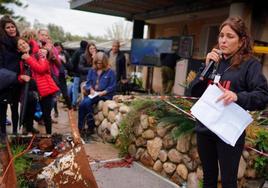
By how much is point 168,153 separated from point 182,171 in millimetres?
283

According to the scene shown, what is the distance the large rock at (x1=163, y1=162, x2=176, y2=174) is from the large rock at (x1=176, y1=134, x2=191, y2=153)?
22 centimetres

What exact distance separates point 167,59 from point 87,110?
4048mm

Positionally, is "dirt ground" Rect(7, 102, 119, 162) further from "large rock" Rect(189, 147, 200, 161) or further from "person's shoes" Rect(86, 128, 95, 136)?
"large rock" Rect(189, 147, 200, 161)

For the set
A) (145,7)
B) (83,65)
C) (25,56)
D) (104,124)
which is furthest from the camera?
(145,7)

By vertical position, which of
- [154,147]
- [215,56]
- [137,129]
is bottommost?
[154,147]

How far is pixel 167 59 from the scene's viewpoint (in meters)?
8.52

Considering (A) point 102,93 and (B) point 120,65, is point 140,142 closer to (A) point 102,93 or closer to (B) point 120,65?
(A) point 102,93

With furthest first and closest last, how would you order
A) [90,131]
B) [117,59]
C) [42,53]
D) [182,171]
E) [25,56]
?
[117,59], [90,131], [42,53], [25,56], [182,171]

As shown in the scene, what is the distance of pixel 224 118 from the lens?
197 cm

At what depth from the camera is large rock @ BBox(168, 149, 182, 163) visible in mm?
3398

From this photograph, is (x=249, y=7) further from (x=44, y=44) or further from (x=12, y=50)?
(x=12, y=50)

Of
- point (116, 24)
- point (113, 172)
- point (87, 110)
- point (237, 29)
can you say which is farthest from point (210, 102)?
point (116, 24)

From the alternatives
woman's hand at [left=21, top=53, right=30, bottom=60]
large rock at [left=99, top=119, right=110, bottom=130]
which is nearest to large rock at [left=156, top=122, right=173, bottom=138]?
large rock at [left=99, top=119, right=110, bottom=130]

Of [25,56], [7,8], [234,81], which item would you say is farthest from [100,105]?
[7,8]
